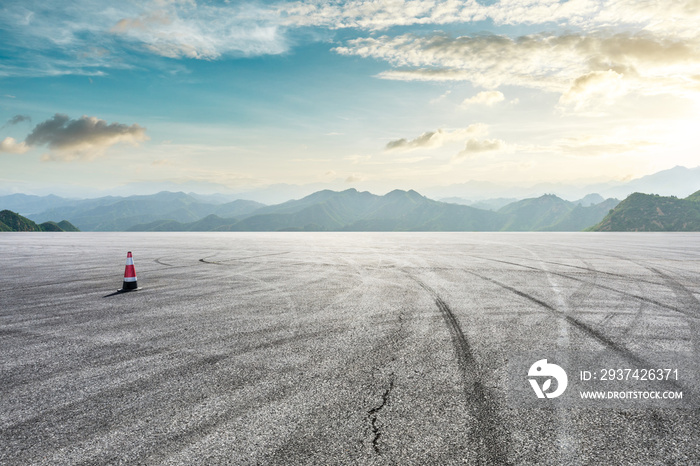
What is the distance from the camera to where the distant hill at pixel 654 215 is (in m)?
154

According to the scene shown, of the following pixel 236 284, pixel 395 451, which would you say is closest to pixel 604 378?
pixel 395 451

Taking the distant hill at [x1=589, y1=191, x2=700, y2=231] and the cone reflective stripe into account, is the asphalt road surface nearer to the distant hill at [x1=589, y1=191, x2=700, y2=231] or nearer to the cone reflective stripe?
the cone reflective stripe

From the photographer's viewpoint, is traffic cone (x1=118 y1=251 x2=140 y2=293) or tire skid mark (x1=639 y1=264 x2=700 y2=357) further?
traffic cone (x1=118 y1=251 x2=140 y2=293)

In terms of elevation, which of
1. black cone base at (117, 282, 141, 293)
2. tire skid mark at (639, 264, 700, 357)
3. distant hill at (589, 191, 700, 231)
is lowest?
tire skid mark at (639, 264, 700, 357)

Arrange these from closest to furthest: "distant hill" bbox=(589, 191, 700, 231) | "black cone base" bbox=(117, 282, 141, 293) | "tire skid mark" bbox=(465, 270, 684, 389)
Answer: "tire skid mark" bbox=(465, 270, 684, 389) < "black cone base" bbox=(117, 282, 141, 293) < "distant hill" bbox=(589, 191, 700, 231)

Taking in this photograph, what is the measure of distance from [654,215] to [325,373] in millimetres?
204713

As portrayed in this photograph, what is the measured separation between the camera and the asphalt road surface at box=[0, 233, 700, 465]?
3.00 metres

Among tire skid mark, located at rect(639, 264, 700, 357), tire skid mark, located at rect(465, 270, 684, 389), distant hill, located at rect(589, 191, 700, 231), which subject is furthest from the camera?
distant hill, located at rect(589, 191, 700, 231)

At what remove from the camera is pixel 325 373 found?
4.44 meters

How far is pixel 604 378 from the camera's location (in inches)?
171

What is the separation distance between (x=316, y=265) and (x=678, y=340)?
11.7 m

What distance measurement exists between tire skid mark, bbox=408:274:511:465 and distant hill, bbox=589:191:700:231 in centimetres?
19077

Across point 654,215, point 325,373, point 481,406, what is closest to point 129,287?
point 325,373

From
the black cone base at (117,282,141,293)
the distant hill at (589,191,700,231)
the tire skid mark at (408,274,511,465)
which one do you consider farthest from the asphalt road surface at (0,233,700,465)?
the distant hill at (589,191,700,231)
